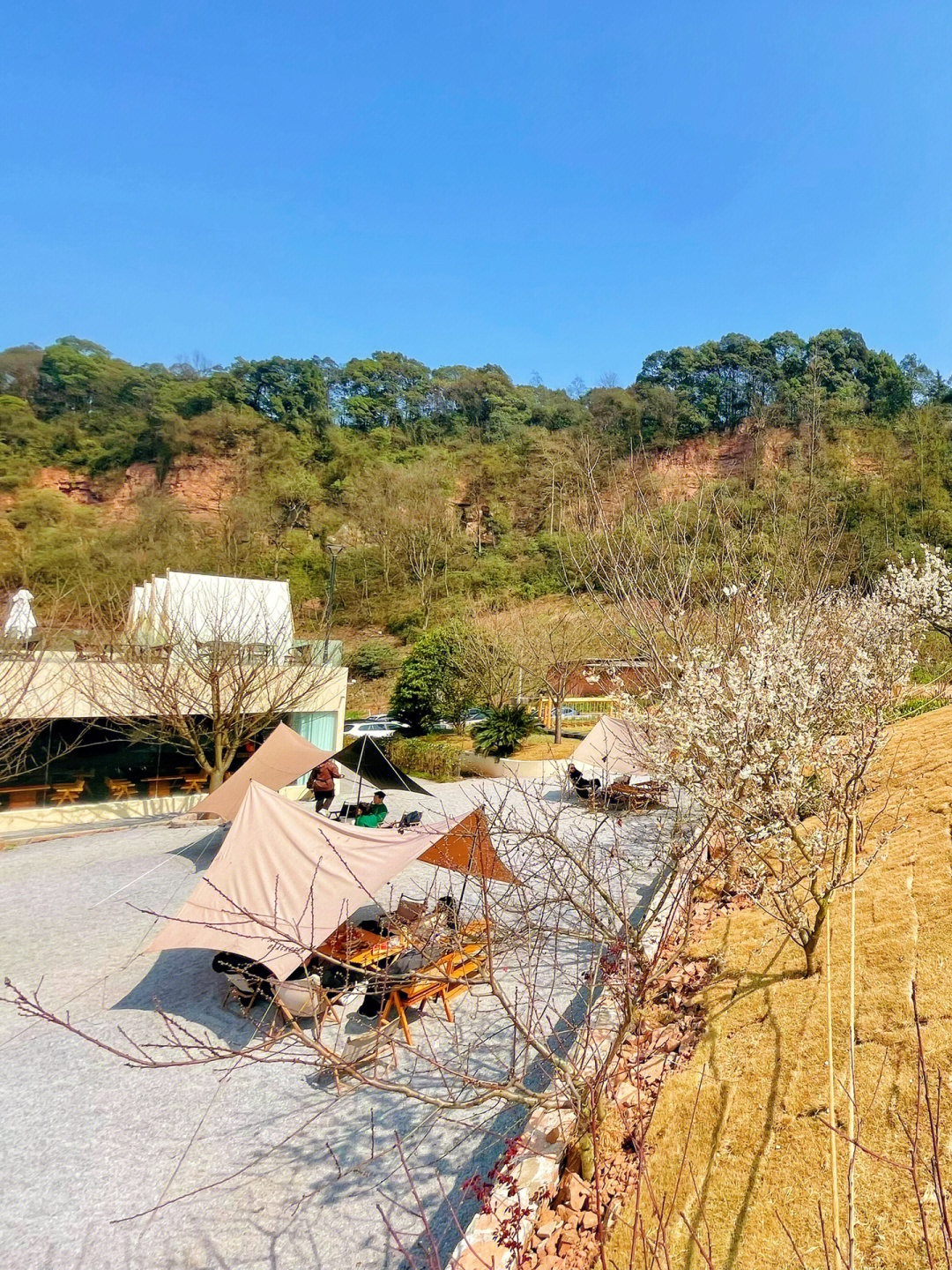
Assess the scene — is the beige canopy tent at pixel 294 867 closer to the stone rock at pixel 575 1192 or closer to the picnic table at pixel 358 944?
the picnic table at pixel 358 944

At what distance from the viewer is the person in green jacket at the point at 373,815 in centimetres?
1143

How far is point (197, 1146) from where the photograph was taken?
4.44 m

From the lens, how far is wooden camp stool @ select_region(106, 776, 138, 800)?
47.4 ft

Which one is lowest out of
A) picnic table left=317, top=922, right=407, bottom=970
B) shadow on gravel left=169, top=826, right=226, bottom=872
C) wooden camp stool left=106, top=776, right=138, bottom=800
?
shadow on gravel left=169, top=826, right=226, bottom=872

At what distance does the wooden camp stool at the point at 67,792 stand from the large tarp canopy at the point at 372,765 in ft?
20.5

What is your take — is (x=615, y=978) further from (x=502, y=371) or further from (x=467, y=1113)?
(x=502, y=371)

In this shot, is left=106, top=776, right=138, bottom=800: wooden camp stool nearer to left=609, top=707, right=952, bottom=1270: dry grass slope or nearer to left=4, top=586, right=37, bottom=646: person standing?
left=4, top=586, right=37, bottom=646: person standing

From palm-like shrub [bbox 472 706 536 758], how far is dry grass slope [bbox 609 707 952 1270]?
45.9 feet

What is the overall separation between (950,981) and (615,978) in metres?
1.92

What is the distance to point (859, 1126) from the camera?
3170mm

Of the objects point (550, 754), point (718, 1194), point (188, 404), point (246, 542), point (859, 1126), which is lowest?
point (550, 754)

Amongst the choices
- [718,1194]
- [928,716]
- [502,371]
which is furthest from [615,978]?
[502,371]

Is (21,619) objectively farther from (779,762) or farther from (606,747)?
(779,762)

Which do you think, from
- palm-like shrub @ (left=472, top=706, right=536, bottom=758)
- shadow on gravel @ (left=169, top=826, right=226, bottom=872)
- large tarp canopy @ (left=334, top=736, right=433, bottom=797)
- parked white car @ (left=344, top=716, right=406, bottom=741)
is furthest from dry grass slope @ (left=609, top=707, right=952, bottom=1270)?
parked white car @ (left=344, top=716, right=406, bottom=741)
